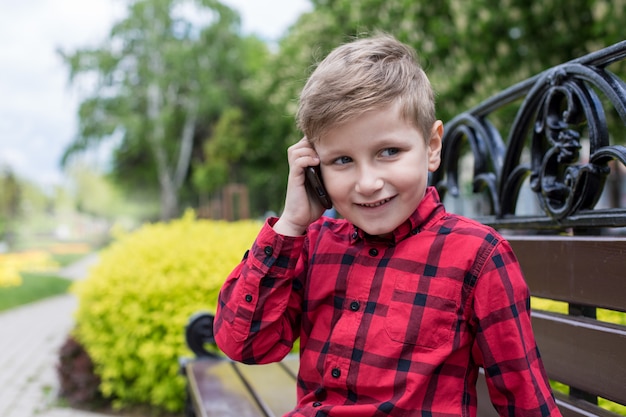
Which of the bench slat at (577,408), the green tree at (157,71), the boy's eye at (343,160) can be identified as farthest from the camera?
the green tree at (157,71)

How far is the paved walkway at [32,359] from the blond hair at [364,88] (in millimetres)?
4066

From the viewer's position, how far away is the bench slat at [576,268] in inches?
61.4

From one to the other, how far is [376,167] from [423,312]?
34cm

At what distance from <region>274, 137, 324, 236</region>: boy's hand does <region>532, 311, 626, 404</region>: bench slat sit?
74cm

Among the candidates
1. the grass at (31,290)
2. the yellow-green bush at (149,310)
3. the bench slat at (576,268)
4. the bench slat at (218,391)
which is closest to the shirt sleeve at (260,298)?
the bench slat at (576,268)

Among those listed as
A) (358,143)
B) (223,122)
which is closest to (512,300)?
(358,143)

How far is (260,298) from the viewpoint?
1629mm

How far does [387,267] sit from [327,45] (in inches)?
490

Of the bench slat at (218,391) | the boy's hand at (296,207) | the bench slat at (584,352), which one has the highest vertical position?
the boy's hand at (296,207)

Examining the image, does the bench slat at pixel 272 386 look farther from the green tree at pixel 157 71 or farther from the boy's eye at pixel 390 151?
the green tree at pixel 157 71

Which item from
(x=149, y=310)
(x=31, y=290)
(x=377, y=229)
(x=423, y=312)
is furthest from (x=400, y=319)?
(x=31, y=290)

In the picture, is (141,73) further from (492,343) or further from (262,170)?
(492,343)

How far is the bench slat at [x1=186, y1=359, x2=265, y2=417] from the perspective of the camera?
8.17ft

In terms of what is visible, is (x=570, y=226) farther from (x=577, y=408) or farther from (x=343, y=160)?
(x=343, y=160)
